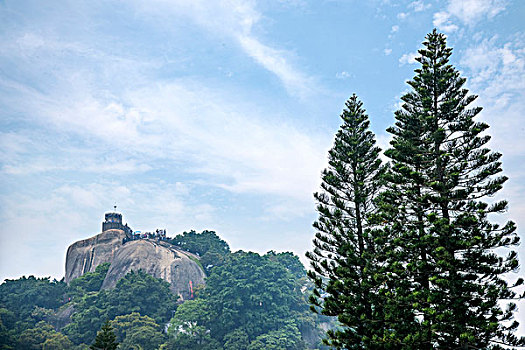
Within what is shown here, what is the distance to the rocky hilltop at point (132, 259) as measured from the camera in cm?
4850

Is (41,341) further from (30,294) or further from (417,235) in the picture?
(417,235)

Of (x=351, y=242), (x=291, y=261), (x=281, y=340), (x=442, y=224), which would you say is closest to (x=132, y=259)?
(x=291, y=261)

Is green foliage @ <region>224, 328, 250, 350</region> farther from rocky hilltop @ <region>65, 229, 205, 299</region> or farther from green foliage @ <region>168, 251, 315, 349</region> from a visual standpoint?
rocky hilltop @ <region>65, 229, 205, 299</region>

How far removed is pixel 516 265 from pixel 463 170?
336 centimetres

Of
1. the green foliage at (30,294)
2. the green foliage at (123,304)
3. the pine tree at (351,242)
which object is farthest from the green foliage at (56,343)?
the pine tree at (351,242)

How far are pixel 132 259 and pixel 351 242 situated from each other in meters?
40.0

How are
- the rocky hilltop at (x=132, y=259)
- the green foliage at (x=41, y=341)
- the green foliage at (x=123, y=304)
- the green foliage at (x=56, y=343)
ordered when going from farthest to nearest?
the rocky hilltop at (x=132, y=259)
the green foliage at (x=123, y=304)
the green foliage at (x=41, y=341)
the green foliage at (x=56, y=343)

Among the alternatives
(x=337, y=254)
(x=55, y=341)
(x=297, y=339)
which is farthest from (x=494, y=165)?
(x=55, y=341)

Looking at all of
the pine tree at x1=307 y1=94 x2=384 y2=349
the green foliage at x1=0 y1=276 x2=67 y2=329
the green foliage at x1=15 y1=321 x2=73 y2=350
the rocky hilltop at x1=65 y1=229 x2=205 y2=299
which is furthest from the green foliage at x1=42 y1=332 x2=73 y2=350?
the pine tree at x1=307 y1=94 x2=384 y2=349

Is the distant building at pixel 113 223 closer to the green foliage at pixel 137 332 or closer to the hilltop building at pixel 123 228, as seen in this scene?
the hilltop building at pixel 123 228

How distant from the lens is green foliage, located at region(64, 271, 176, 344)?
37250 millimetres

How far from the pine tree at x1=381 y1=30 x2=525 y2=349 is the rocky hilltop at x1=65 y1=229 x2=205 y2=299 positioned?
129 ft

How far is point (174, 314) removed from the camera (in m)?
39.6

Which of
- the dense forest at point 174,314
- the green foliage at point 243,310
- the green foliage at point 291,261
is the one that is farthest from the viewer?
the green foliage at point 291,261
